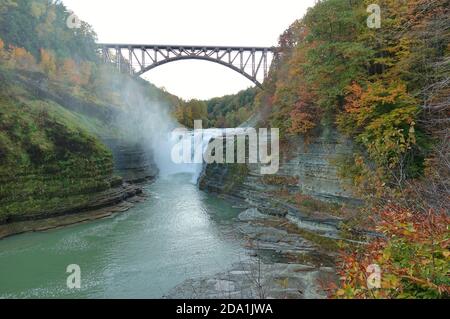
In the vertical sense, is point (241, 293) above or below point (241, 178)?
below

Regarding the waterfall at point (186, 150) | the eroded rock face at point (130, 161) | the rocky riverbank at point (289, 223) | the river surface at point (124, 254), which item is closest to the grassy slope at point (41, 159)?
the river surface at point (124, 254)

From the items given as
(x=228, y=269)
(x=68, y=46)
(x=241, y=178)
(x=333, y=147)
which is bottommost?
(x=228, y=269)

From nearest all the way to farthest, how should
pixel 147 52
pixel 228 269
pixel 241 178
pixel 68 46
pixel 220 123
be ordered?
pixel 228 269 → pixel 241 178 → pixel 68 46 → pixel 147 52 → pixel 220 123

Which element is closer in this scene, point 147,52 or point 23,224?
point 23,224

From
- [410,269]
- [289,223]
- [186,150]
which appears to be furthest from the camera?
[186,150]

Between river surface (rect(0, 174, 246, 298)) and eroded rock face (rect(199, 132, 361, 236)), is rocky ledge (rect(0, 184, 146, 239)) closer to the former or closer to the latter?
river surface (rect(0, 174, 246, 298))

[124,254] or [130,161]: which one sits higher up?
[130,161]

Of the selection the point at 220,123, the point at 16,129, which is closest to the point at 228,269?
the point at 16,129

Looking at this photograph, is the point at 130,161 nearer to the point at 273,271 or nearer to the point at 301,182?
the point at 301,182

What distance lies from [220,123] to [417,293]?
63566 mm

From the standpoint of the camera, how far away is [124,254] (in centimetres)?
1217

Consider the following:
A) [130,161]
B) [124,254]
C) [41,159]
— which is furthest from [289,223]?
[130,161]

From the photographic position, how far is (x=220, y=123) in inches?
2616
